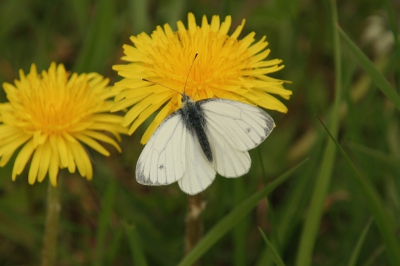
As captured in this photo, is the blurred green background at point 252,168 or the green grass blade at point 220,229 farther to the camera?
the blurred green background at point 252,168

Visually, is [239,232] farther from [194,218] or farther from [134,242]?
[134,242]

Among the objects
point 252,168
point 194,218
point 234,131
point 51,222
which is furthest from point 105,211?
point 252,168

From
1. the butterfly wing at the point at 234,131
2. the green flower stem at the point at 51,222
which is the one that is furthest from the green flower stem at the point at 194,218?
the green flower stem at the point at 51,222

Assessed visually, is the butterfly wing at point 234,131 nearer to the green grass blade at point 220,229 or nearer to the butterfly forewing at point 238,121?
the butterfly forewing at point 238,121

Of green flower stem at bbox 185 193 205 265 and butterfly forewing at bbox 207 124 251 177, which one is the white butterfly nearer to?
butterfly forewing at bbox 207 124 251 177

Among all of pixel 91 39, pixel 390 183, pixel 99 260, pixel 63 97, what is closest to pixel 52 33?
pixel 91 39

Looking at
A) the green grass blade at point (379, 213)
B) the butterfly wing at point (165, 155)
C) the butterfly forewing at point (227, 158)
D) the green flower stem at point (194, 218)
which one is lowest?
the green grass blade at point (379, 213)

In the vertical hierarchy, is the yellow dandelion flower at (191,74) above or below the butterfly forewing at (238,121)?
above

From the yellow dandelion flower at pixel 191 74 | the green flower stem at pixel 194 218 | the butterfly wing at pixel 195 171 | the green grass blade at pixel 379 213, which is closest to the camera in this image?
the green grass blade at pixel 379 213
